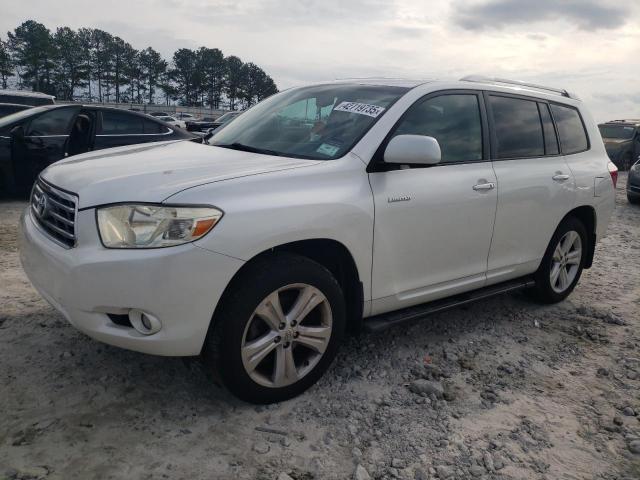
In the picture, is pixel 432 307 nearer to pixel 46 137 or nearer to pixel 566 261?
pixel 566 261

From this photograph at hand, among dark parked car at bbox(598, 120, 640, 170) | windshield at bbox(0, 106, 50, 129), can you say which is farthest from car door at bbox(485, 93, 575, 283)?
dark parked car at bbox(598, 120, 640, 170)

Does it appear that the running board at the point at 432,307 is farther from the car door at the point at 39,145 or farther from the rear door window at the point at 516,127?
the car door at the point at 39,145

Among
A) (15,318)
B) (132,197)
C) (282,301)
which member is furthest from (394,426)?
(15,318)

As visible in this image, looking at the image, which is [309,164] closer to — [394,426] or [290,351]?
[290,351]

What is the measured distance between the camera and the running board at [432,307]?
10.3ft

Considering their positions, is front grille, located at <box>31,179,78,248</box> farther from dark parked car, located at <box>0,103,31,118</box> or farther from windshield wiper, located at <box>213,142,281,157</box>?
dark parked car, located at <box>0,103,31,118</box>

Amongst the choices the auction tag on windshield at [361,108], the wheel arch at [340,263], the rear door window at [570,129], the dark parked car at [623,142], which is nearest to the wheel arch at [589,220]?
the rear door window at [570,129]

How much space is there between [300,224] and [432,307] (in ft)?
4.11

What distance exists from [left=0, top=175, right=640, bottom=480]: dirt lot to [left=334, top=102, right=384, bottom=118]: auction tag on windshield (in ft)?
4.97

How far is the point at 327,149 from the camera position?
3.06 m

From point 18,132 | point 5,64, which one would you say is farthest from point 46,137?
point 5,64

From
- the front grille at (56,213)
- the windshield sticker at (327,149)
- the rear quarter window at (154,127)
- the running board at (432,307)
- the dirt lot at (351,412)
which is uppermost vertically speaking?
the windshield sticker at (327,149)

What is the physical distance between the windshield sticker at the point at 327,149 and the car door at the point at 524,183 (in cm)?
130

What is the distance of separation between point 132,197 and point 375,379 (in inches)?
68.0
